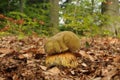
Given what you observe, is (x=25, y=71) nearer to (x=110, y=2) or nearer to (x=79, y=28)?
(x=79, y=28)

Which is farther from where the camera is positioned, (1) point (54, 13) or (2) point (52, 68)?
(1) point (54, 13)

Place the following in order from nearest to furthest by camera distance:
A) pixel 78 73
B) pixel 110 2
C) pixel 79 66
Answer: pixel 78 73, pixel 79 66, pixel 110 2

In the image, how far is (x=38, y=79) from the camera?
3197 mm

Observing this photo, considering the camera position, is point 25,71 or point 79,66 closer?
point 25,71

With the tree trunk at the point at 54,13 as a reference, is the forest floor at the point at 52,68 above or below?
Result: above

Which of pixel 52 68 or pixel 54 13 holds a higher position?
pixel 52 68

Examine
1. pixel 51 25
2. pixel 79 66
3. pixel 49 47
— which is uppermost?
pixel 49 47

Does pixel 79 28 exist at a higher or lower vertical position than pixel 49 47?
lower

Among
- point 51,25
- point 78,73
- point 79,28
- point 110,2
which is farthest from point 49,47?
point 51,25

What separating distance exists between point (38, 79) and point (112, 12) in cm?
782

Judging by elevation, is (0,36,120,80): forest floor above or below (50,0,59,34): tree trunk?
above

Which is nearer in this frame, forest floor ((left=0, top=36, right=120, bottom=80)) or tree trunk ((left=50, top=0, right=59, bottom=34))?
forest floor ((left=0, top=36, right=120, bottom=80))

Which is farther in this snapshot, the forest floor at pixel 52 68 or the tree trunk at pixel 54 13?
the tree trunk at pixel 54 13

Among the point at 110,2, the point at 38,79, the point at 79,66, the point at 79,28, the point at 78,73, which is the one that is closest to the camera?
the point at 38,79
